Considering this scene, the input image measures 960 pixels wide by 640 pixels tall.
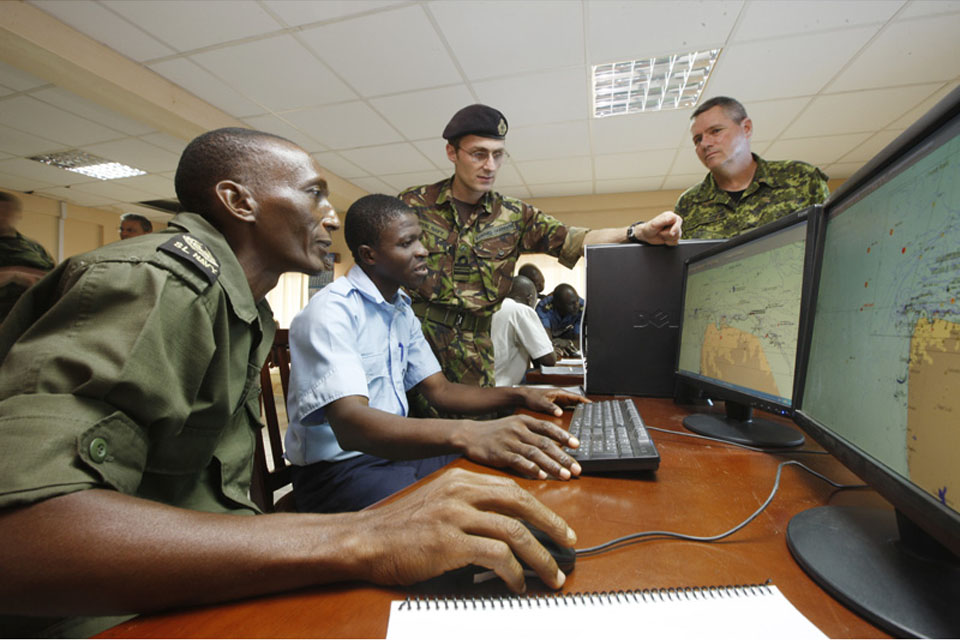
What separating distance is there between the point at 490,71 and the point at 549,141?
1.31 m

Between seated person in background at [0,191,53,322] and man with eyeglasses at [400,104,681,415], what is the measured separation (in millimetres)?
2177

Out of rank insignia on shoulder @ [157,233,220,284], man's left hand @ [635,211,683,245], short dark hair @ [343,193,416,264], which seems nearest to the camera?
rank insignia on shoulder @ [157,233,220,284]

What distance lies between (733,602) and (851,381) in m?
0.28

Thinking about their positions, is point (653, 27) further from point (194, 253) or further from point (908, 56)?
point (194, 253)

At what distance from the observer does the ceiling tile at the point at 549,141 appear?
12.2 ft

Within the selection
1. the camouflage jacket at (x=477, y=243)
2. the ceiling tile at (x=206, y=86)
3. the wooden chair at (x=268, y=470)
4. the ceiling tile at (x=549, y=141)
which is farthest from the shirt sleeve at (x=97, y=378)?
the ceiling tile at (x=549, y=141)

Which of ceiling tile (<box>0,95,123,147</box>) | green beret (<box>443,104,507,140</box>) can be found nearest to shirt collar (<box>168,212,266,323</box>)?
green beret (<box>443,104,507,140</box>)

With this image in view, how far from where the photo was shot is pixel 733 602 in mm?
333

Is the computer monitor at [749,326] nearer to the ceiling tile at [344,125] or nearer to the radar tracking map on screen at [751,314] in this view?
the radar tracking map on screen at [751,314]

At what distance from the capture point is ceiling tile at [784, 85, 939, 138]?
318cm

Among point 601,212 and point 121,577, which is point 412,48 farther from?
point 601,212

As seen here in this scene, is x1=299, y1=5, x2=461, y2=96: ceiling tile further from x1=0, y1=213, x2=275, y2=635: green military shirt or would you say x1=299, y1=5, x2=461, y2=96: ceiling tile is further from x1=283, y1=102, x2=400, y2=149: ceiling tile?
x1=0, y1=213, x2=275, y2=635: green military shirt

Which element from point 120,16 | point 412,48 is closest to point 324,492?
point 412,48

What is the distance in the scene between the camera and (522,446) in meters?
0.67
